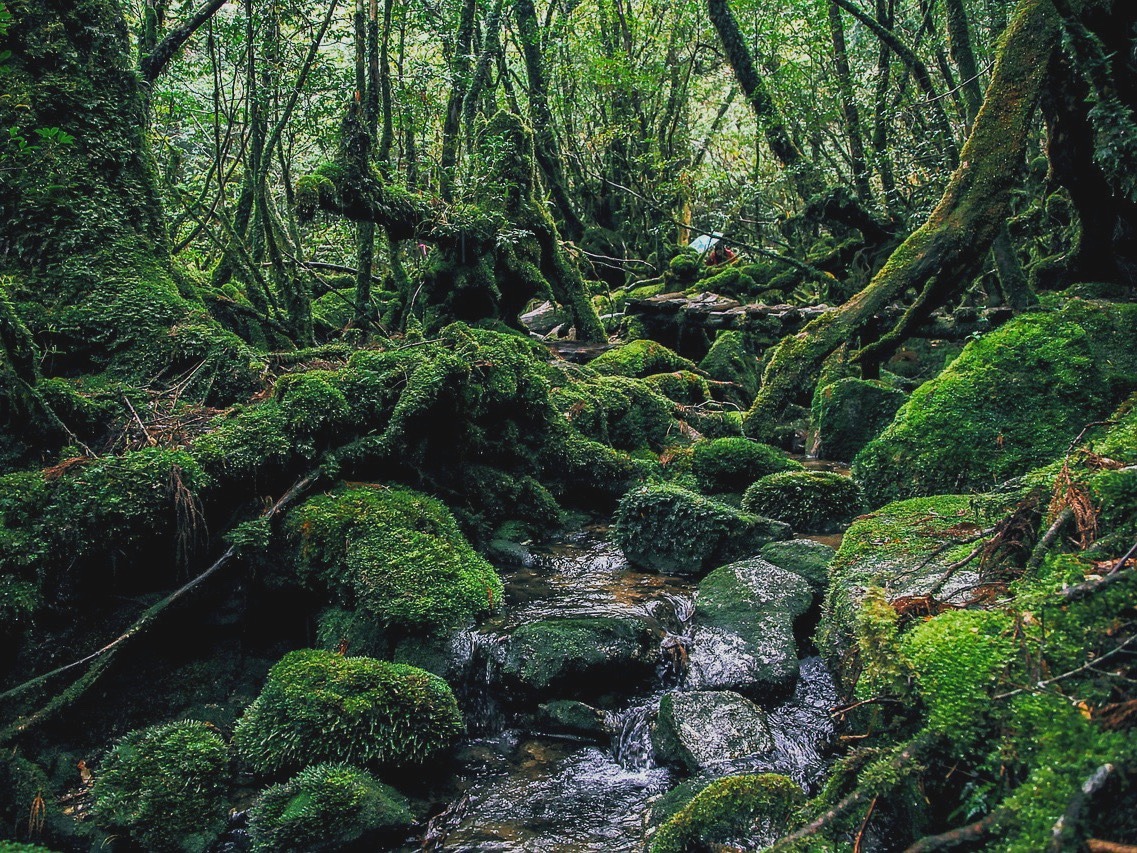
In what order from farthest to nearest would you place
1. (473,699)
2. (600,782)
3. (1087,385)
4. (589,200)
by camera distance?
1. (589,200)
2. (1087,385)
3. (473,699)
4. (600,782)

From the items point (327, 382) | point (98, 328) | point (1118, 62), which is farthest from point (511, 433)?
point (1118, 62)

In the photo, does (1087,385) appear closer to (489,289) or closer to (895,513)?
(895,513)

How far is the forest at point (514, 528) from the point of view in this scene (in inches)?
90.6

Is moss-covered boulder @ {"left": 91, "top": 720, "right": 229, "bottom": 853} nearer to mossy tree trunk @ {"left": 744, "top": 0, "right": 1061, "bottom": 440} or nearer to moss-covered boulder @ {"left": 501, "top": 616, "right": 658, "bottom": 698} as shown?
moss-covered boulder @ {"left": 501, "top": 616, "right": 658, "bottom": 698}

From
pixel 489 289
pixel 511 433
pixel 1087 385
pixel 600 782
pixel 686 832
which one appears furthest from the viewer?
pixel 489 289

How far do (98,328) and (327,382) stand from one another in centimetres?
215

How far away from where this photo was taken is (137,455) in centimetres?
459

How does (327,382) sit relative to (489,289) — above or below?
below

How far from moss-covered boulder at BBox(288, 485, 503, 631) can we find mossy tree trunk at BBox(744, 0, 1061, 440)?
5.06 m

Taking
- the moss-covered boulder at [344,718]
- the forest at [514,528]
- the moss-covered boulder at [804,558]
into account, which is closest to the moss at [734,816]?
the forest at [514,528]

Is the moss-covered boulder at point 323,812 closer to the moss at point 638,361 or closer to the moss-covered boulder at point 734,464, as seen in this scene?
the moss-covered boulder at point 734,464

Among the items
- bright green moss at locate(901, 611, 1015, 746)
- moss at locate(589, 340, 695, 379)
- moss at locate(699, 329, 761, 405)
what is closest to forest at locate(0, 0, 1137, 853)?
bright green moss at locate(901, 611, 1015, 746)

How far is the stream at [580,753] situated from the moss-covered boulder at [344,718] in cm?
37

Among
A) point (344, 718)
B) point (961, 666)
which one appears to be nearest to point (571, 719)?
point (344, 718)
